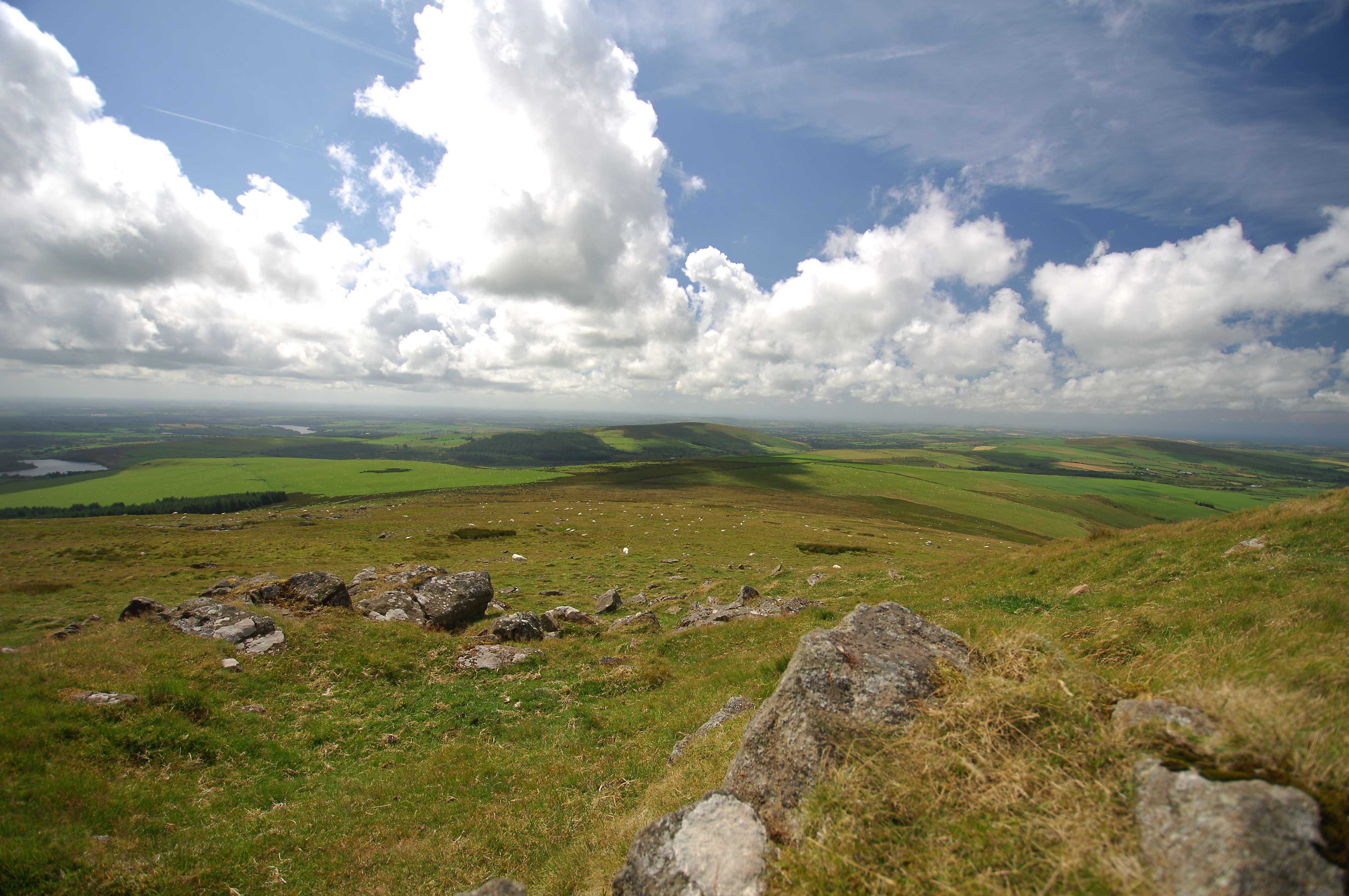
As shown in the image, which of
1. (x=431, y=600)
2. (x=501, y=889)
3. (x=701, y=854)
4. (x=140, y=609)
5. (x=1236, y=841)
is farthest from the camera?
(x=431, y=600)

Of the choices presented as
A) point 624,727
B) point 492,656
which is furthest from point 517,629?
point 624,727

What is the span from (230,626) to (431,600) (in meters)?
6.72

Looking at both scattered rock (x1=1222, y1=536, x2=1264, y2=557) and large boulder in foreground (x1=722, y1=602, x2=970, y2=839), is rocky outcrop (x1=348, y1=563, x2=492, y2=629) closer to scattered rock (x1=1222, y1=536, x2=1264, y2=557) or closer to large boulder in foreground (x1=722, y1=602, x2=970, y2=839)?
large boulder in foreground (x1=722, y1=602, x2=970, y2=839)

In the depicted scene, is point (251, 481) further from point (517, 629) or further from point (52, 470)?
point (517, 629)

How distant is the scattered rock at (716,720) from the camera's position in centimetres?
1020

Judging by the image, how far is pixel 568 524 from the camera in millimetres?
58656

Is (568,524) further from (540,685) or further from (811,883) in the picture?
(811,883)

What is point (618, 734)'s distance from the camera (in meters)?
12.4

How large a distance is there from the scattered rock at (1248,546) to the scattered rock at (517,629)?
2482 centimetres

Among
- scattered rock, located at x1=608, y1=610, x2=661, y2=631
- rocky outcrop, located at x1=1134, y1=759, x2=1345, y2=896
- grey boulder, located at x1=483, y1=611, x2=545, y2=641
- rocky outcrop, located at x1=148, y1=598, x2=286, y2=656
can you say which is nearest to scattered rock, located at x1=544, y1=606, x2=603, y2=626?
scattered rock, located at x1=608, y1=610, x2=661, y2=631

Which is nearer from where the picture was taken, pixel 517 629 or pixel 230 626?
pixel 230 626

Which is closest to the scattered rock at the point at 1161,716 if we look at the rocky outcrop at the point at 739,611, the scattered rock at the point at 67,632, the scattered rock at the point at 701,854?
the scattered rock at the point at 701,854

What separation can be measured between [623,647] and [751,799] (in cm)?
1400

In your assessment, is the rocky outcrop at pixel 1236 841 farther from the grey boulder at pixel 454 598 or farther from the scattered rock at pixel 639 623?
the grey boulder at pixel 454 598
